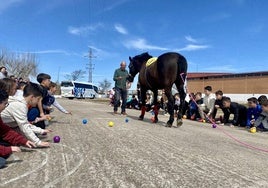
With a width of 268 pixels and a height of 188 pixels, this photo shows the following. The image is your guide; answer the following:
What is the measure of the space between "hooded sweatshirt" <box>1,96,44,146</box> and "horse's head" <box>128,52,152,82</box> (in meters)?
5.79

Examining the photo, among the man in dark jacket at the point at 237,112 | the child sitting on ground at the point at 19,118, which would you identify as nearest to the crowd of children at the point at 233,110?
the man in dark jacket at the point at 237,112

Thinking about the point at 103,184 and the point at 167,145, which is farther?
the point at 167,145

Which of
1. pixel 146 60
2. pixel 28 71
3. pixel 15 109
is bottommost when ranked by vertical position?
pixel 15 109

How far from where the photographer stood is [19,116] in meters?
4.28

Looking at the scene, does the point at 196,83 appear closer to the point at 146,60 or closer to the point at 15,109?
the point at 146,60

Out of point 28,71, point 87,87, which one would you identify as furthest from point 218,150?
point 28,71

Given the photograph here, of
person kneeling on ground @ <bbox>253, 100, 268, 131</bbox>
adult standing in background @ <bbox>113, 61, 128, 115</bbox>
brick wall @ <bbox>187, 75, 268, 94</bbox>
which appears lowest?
person kneeling on ground @ <bbox>253, 100, 268, 131</bbox>

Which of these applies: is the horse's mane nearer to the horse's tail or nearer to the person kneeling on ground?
the horse's tail

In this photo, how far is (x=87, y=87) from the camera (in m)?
53.6

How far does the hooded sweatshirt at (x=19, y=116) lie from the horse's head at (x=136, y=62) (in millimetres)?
5787

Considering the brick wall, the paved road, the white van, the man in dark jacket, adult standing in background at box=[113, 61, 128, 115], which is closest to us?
the paved road

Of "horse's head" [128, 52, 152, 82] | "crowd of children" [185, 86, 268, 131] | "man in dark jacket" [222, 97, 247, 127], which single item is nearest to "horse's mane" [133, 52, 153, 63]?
"horse's head" [128, 52, 152, 82]

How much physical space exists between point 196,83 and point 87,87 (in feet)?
128

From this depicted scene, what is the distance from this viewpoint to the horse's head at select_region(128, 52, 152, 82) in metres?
9.73
